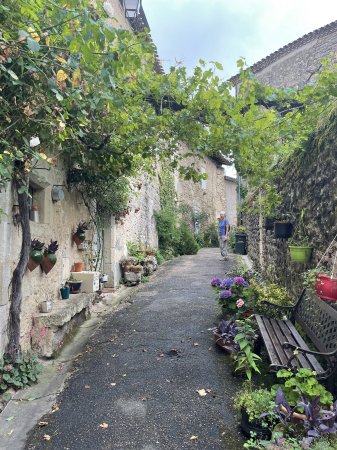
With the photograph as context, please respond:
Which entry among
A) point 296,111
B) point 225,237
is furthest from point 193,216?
point 296,111

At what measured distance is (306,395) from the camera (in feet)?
7.52

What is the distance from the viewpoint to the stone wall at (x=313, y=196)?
10.7 ft

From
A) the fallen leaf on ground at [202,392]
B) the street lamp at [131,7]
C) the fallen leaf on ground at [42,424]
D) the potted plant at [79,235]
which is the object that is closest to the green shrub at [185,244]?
the street lamp at [131,7]

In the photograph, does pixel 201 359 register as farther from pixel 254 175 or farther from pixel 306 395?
pixel 254 175

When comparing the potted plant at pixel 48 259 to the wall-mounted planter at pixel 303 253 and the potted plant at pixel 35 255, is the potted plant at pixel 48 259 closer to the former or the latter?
the potted plant at pixel 35 255

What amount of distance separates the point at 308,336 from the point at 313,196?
1.58 meters

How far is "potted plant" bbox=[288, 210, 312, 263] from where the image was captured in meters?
3.68

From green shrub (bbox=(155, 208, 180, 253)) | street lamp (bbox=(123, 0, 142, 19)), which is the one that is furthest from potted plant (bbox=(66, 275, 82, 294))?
street lamp (bbox=(123, 0, 142, 19))

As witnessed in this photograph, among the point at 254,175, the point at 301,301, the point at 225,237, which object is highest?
the point at 254,175

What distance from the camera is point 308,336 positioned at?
10.7 feet

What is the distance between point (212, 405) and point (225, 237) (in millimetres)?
8808

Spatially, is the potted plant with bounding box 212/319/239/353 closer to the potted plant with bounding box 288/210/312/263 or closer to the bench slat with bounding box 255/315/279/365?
the bench slat with bounding box 255/315/279/365

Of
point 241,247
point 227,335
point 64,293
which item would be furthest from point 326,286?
point 241,247

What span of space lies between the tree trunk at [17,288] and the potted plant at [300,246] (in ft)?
9.95
